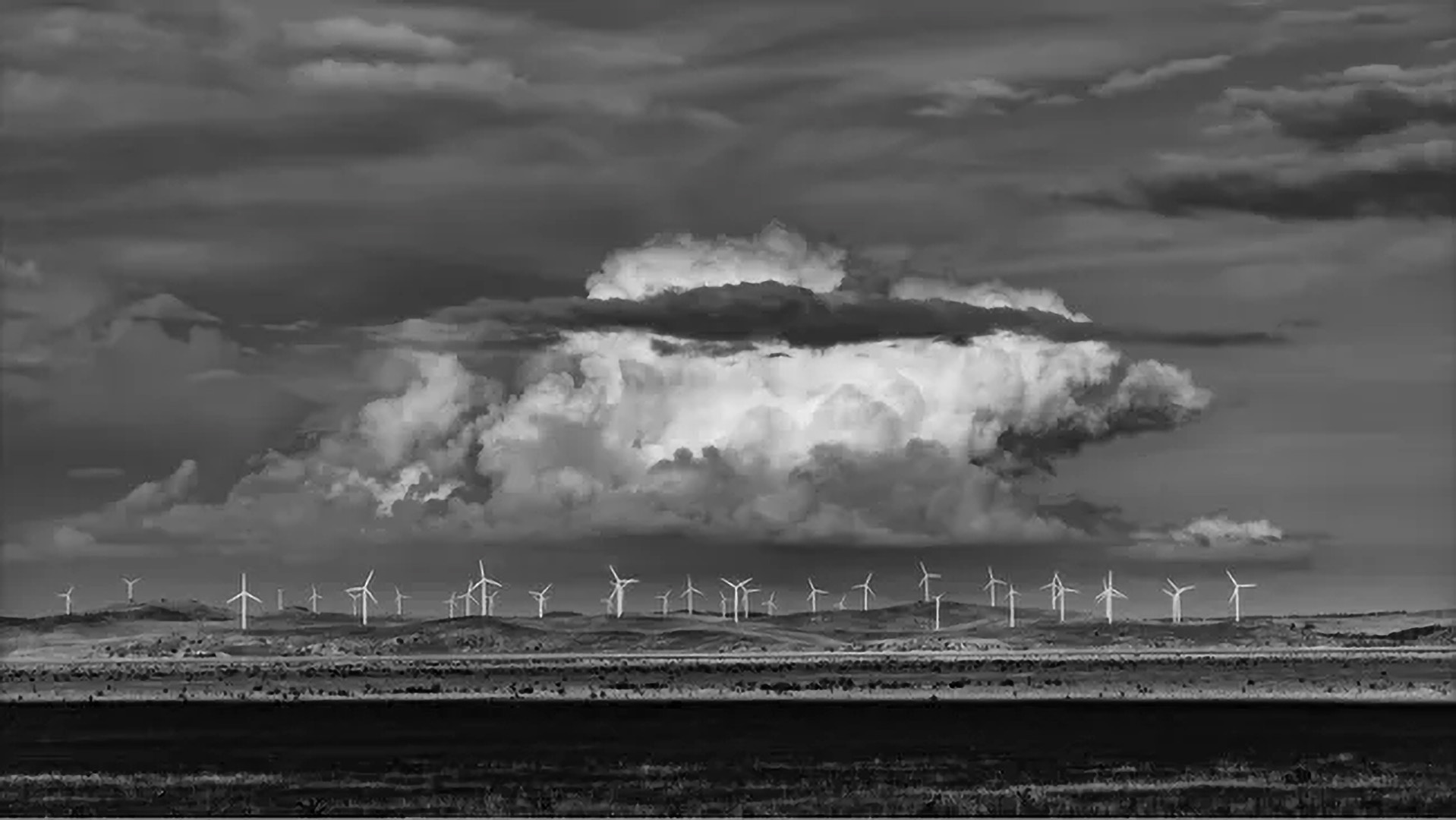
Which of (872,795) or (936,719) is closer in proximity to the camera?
(872,795)

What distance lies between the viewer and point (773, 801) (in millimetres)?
69750

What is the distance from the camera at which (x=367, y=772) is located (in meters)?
83.6

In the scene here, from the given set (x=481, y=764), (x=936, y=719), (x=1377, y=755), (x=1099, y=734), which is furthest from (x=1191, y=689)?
(x=481, y=764)

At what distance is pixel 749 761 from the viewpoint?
89000 mm

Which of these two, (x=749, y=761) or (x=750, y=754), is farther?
(x=750, y=754)

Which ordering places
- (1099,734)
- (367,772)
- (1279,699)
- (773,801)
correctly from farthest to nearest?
1. (1279,699)
2. (1099,734)
3. (367,772)
4. (773,801)

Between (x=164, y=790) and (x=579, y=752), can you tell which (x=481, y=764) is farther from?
(x=164, y=790)

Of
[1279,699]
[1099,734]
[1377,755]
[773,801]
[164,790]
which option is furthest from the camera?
[1279,699]

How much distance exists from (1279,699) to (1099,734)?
177 ft

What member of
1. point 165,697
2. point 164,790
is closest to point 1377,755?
point 164,790

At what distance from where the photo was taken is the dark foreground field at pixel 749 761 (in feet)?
228

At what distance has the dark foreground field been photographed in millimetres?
69438

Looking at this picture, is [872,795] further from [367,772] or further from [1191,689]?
[1191,689]

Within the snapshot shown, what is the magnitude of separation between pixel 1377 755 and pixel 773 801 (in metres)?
33.8
